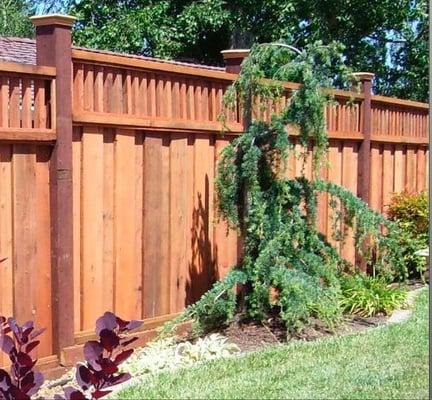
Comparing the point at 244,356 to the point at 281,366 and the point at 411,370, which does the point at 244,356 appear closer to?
the point at 281,366

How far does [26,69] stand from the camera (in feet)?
17.5

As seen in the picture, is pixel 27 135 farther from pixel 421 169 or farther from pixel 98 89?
pixel 421 169

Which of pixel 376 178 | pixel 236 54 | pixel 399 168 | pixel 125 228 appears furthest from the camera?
pixel 399 168

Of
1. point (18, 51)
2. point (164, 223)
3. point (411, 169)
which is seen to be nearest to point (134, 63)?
point (164, 223)

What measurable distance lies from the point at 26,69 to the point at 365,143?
534 centimetres

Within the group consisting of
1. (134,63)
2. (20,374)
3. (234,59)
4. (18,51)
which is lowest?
(20,374)

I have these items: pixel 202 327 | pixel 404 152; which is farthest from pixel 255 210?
pixel 404 152

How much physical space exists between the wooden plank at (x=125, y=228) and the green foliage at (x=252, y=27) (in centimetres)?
983

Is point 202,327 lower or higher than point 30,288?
lower

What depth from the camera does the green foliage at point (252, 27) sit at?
15.8 meters

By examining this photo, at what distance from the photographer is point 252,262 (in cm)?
672

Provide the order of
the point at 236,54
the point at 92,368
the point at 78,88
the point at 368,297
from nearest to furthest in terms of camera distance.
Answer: the point at 92,368 < the point at 78,88 < the point at 236,54 < the point at 368,297

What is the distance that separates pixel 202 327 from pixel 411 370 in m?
2.01

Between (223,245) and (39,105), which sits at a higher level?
(39,105)
